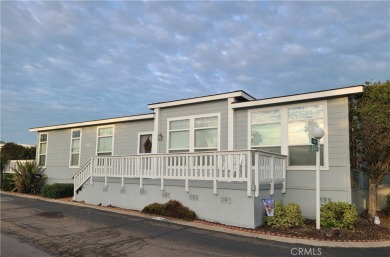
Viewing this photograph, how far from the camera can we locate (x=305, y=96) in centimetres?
1038

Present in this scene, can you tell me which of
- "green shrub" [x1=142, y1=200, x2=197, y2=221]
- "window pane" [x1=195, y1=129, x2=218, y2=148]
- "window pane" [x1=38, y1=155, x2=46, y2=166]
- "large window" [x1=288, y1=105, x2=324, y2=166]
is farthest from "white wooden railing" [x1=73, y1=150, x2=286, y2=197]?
"window pane" [x1=38, y1=155, x2=46, y2=166]

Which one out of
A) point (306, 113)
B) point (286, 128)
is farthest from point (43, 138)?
point (306, 113)

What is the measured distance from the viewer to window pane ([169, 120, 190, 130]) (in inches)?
524

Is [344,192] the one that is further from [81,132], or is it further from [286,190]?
[81,132]

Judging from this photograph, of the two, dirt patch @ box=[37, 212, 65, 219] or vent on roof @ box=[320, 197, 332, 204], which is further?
dirt patch @ box=[37, 212, 65, 219]

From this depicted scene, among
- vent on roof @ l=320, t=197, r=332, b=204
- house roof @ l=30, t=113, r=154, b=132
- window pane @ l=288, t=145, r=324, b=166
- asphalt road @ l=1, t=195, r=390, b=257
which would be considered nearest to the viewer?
asphalt road @ l=1, t=195, r=390, b=257

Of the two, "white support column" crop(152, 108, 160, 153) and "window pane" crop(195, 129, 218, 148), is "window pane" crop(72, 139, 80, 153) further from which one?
"window pane" crop(195, 129, 218, 148)

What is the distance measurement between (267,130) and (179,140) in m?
3.86

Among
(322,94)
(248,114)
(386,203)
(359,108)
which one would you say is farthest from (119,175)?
(386,203)

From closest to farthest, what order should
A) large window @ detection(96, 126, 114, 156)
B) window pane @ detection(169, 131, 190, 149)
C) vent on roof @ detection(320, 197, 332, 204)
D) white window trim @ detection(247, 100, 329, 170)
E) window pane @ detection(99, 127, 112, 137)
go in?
vent on roof @ detection(320, 197, 332, 204) → white window trim @ detection(247, 100, 329, 170) → window pane @ detection(169, 131, 190, 149) → large window @ detection(96, 126, 114, 156) → window pane @ detection(99, 127, 112, 137)

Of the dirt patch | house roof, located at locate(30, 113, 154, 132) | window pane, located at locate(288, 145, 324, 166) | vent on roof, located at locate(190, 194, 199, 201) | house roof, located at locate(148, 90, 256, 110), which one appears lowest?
the dirt patch

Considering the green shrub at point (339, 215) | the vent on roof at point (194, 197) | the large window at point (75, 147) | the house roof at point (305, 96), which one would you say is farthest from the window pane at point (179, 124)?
the large window at point (75, 147)

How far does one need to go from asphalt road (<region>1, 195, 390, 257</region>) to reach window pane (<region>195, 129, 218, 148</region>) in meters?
4.04

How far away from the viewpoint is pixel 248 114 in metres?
11.8
